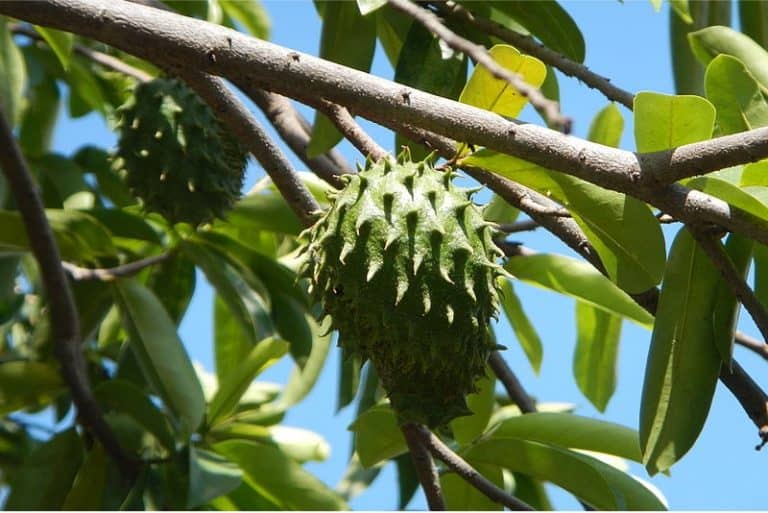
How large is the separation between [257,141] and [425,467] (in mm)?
745

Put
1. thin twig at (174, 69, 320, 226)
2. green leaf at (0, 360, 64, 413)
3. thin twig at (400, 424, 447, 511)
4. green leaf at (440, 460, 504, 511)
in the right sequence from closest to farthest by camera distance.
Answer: thin twig at (174, 69, 320, 226) < thin twig at (400, 424, 447, 511) < green leaf at (440, 460, 504, 511) < green leaf at (0, 360, 64, 413)

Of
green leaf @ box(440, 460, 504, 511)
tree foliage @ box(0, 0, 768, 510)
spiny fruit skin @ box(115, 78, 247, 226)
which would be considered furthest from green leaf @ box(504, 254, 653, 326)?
spiny fruit skin @ box(115, 78, 247, 226)

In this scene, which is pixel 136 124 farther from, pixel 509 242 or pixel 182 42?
pixel 182 42

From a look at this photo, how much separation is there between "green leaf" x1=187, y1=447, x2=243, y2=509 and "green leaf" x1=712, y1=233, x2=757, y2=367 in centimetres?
121

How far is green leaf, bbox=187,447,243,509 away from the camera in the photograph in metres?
2.61

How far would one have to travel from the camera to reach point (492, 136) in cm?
175

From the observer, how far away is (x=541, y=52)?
100 inches

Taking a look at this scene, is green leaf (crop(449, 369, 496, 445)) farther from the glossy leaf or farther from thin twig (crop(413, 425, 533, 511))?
the glossy leaf

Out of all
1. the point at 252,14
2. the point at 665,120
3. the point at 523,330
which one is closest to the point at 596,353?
the point at 523,330

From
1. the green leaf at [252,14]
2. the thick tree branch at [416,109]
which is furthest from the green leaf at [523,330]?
→ the thick tree branch at [416,109]

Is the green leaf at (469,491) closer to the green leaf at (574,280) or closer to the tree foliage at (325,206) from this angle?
the tree foliage at (325,206)

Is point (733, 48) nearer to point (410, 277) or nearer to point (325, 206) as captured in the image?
point (410, 277)

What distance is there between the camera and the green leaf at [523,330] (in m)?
3.28

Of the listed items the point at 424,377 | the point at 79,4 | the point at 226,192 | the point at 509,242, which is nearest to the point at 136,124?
the point at 226,192
